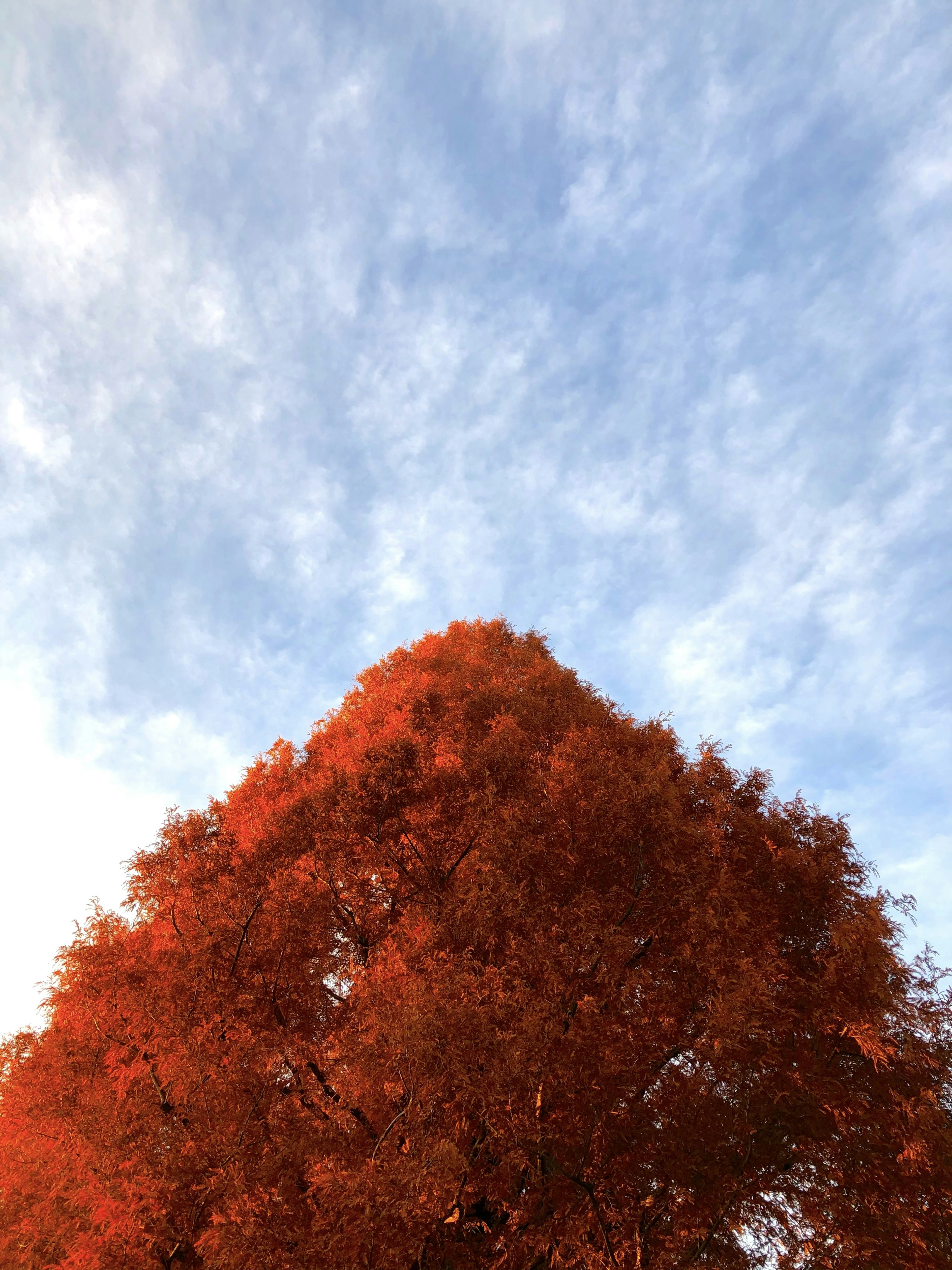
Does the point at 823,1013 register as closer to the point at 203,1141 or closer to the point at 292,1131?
the point at 292,1131

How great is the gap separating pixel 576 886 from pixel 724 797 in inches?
138

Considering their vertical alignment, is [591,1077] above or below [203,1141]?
above

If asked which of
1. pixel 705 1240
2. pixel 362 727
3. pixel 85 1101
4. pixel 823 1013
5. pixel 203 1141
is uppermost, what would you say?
pixel 362 727

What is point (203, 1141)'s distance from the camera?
7.51 metres

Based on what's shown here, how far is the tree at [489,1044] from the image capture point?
23.5ft

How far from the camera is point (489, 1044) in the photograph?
720cm

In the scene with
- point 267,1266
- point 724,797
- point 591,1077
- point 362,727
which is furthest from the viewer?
point 362,727

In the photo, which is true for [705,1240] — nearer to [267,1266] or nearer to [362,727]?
Result: [267,1266]

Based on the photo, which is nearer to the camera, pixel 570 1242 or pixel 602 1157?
pixel 570 1242

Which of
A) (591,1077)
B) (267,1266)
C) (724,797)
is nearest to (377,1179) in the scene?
(267,1266)

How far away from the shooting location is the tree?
23.5 feet

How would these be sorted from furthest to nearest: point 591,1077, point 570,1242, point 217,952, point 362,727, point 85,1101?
point 362,727, point 217,952, point 85,1101, point 591,1077, point 570,1242

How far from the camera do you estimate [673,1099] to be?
8156 mm

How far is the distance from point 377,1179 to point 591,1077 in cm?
280
